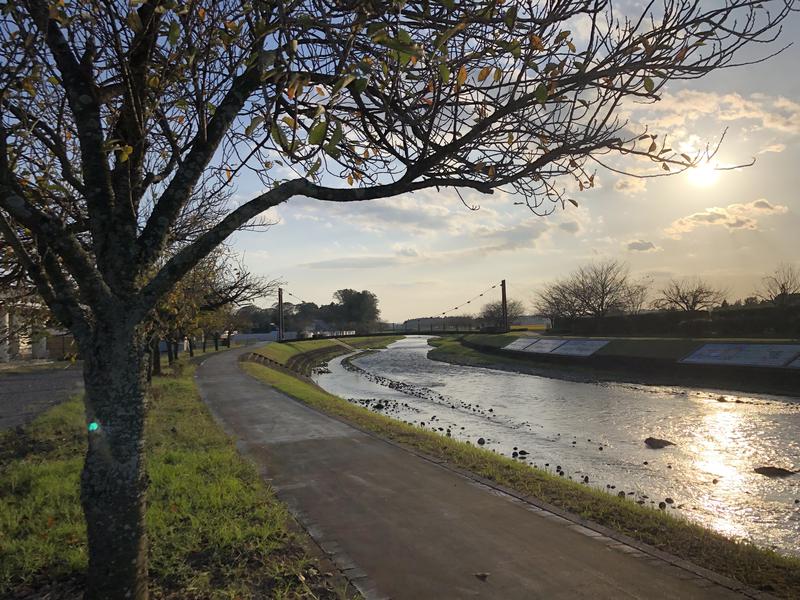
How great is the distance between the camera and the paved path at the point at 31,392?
12773mm

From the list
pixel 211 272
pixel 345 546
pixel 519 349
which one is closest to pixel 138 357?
pixel 345 546

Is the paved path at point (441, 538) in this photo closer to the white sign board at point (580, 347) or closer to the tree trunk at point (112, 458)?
the tree trunk at point (112, 458)

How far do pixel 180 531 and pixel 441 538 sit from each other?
96.2 inches

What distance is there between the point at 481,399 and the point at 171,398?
1114 cm

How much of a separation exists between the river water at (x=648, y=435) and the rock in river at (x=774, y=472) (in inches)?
6.1

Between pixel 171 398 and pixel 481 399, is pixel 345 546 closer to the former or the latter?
pixel 171 398

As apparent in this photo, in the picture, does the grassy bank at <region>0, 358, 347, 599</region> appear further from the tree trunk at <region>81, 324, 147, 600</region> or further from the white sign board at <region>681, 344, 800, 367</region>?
the white sign board at <region>681, 344, 800, 367</region>

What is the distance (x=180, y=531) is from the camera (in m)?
5.14

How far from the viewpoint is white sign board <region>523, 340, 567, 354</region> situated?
3439 centimetres

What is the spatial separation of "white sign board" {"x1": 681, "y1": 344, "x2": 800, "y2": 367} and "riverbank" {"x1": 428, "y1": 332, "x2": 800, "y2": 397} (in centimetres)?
37

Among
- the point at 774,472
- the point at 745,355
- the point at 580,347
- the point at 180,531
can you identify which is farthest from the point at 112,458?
the point at 580,347

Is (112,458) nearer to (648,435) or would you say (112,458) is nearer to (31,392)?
(648,435)

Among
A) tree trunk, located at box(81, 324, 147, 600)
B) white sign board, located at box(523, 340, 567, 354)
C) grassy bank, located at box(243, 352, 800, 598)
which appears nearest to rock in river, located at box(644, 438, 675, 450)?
grassy bank, located at box(243, 352, 800, 598)

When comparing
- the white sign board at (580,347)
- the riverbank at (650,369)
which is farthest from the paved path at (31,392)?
the white sign board at (580,347)
